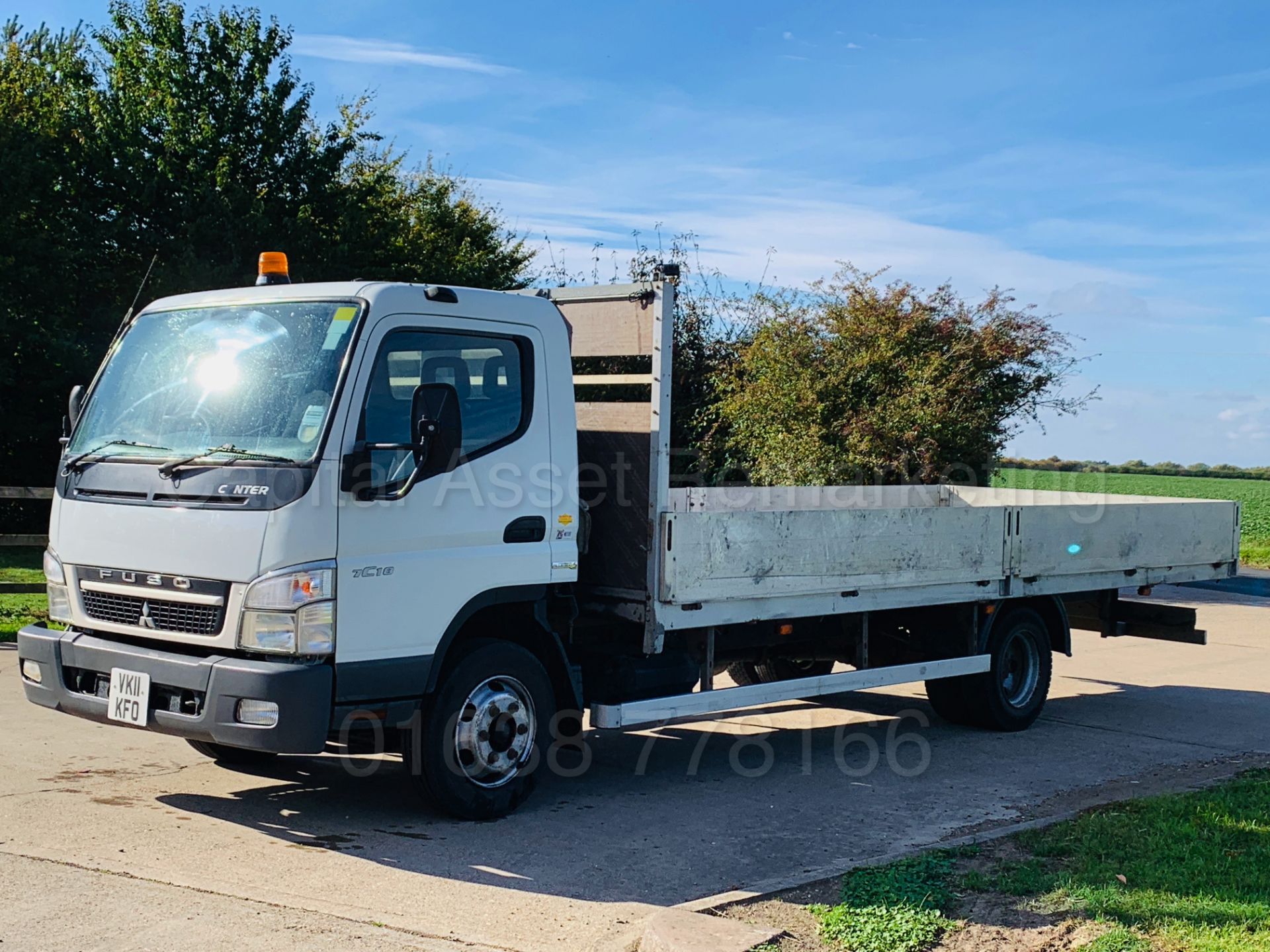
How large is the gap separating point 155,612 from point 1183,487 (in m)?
65.3

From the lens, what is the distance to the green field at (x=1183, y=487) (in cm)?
1906

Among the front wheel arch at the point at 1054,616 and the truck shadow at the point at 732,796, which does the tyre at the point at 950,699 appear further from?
the front wheel arch at the point at 1054,616

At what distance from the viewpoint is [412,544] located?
6.01 m

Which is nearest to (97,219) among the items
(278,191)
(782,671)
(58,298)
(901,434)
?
(58,298)

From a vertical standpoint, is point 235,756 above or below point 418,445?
A: below

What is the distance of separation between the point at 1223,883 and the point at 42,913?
4.79 metres

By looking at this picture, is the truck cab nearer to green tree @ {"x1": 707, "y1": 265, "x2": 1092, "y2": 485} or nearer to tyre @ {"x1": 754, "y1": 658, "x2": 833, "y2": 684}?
tyre @ {"x1": 754, "y1": 658, "x2": 833, "y2": 684}

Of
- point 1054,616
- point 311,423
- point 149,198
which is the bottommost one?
point 1054,616

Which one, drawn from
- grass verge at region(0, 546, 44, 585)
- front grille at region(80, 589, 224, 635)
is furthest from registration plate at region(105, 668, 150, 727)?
grass verge at region(0, 546, 44, 585)

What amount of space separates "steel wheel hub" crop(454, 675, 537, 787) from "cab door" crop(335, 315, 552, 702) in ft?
1.34

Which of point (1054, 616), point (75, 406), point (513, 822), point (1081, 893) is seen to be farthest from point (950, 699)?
point (75, 406)

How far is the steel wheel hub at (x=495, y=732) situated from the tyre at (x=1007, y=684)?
3665 millimetres

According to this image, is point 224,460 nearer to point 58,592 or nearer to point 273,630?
point 273,630

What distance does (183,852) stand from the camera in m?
5.61
